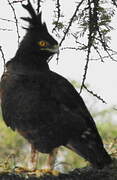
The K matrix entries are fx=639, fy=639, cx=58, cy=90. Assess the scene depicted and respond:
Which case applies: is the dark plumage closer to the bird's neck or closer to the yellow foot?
the bird's neck

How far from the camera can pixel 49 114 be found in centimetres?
743

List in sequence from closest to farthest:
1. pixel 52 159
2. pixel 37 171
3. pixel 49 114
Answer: pixel 37 171, pixel 49 114, pixel 52 159

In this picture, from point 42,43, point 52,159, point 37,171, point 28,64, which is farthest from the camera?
point 42,43

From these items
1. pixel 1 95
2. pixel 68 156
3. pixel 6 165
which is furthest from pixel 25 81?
pixel 68 156

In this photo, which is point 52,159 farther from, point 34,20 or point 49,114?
point 34,20

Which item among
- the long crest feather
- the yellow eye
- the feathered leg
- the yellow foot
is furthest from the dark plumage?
the long crest feather

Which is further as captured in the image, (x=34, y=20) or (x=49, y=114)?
(x=34, y=20)

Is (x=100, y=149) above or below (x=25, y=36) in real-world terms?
below

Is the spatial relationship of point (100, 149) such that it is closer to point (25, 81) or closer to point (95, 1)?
point (25, 81)

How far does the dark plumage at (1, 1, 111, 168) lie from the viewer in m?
7.36

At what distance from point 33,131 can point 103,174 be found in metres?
0.97

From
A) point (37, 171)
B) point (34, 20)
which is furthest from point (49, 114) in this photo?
point (34, 20)

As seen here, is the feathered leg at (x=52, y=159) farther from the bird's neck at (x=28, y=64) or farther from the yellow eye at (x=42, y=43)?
the yellow eye at (x=42, y=43)

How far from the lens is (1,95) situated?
788cm
